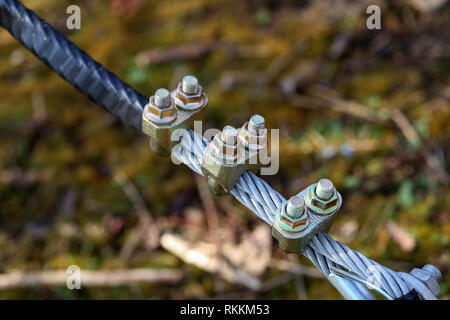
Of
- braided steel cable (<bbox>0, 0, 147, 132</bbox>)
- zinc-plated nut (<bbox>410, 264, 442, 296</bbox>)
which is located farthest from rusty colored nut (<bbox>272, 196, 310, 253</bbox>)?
braided steel cable (<bbox>0, 0, 147, 132</bbox>)

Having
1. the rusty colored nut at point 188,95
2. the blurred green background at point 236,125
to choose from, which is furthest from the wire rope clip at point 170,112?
the blurred green background at point 236,125

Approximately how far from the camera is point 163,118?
6.46 ft

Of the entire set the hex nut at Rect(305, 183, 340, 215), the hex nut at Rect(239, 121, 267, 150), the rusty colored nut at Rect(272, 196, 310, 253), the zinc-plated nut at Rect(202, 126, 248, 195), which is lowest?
the rusty colored nut at Rect(272, 196, 310, 253)

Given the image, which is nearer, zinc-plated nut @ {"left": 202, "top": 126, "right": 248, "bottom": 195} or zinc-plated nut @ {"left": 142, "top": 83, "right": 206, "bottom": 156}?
zinc-plated nut @ {"left": 202, "top": 126, "right": 248, "bottom": 195}

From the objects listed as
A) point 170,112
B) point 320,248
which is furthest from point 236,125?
point 320,248

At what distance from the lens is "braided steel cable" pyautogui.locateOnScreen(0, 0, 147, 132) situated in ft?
7.04

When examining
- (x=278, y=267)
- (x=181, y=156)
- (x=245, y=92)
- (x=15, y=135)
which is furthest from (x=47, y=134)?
(x=181, y=156)

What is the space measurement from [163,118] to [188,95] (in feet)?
0.47

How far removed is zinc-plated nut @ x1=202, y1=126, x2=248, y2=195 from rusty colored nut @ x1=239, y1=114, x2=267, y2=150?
0.05m

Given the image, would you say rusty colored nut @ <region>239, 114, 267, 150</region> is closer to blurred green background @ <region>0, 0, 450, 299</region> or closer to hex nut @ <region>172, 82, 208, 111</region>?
hex nut @ <region>172, 82, 208, 111</region>

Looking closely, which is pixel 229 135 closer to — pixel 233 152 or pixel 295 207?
pixel 233 152

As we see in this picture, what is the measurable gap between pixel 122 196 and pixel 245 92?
4.67ft

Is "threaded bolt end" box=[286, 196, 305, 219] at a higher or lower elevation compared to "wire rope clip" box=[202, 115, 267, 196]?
lower

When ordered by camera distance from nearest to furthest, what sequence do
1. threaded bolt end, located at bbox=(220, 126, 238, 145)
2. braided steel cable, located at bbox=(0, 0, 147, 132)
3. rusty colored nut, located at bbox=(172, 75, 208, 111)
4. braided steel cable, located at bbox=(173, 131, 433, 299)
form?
1. braided steel cable, located at bbox=(173, 131, 433, 299)
2. threaded bolt end, located at bbox=(220, 126, 238, 145)
3. rusty colored nut, located at bbox=(172, 75, 208, 111)
4. braided steel cable, located at bbox=(0, 0, 147, 132)
